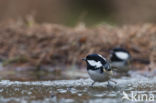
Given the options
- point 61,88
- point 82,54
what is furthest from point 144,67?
point 61,88

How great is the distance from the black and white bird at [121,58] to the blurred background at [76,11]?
5887 millimetres

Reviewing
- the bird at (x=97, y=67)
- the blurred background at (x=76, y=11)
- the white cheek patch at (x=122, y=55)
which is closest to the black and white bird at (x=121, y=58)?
the white cheek patch at (x=122, y=55)

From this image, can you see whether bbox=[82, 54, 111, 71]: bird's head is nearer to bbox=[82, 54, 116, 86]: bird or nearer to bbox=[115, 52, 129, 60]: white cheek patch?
bbox=[82, 54, 116, 86]: bird

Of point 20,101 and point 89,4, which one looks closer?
point 20,101

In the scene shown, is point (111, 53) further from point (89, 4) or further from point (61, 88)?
point (89, 4)

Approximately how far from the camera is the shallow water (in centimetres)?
390

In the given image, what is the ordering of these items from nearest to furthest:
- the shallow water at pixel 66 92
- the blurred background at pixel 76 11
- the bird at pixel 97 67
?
the shallow water at pixel 66 92 → the bird at pixel 97 67 → the blurred background at pixel 76 11

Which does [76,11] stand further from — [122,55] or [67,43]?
[122,55]

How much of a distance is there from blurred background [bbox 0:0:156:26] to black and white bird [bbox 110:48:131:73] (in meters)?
5.89

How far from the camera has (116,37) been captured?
853 cm

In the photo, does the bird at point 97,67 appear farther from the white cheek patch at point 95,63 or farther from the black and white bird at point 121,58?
the black and white bird at point 121,58

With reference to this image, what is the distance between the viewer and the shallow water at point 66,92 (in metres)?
3.90

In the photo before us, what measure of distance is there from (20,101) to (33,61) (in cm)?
409

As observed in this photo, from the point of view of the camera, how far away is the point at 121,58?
7.88 m
